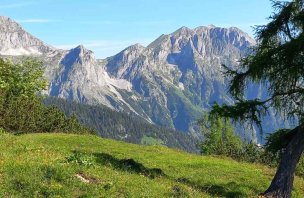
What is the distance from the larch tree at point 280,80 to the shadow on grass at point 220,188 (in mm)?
2071

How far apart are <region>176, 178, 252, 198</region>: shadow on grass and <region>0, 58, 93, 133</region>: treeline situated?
25274mm

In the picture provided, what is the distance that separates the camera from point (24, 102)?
6244 cm

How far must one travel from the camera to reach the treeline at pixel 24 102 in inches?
2255

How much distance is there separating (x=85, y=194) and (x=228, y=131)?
90.9m

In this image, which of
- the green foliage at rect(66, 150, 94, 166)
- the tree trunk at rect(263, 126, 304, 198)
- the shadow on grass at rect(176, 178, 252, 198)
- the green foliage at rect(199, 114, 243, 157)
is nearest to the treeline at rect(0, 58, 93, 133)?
the green foliage at rect(66, 150, 94, 166)

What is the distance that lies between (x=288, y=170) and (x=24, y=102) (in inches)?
1847

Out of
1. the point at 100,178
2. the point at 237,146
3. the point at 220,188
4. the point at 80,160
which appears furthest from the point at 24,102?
the point at 237,146

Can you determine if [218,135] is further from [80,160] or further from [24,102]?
[80,160]

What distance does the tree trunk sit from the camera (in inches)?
955

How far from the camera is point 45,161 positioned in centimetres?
1969

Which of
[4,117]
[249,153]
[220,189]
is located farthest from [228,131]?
[220,189]

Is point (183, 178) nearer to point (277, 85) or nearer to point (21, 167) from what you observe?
point (277, 85)

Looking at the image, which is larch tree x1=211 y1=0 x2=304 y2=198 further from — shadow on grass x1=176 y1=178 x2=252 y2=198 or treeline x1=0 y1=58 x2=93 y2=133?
treeline x1=0 y1=58 x2=93 y2=133

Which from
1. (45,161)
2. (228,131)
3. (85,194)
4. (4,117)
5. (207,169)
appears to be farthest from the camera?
(228,131)
